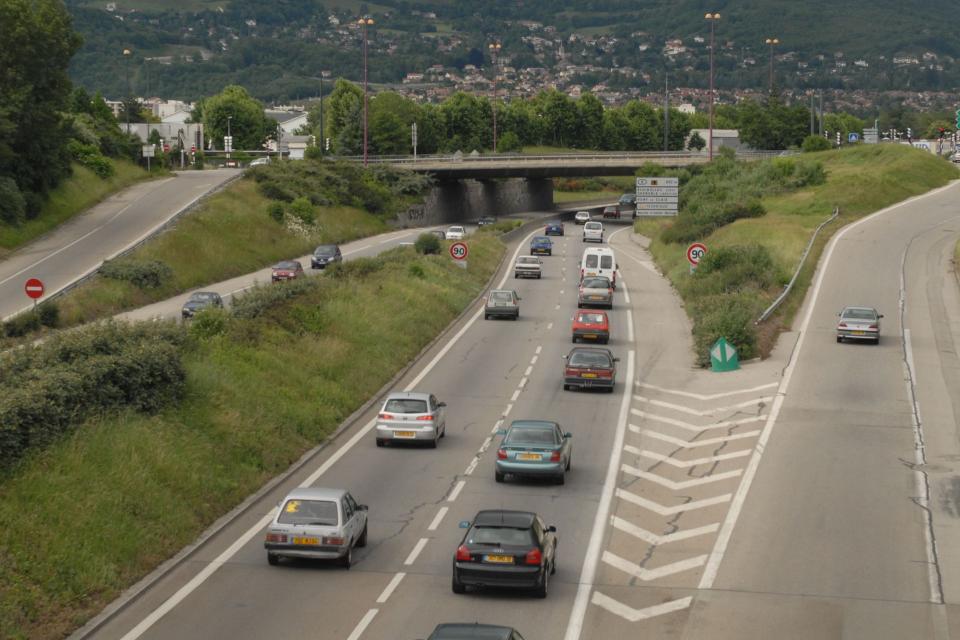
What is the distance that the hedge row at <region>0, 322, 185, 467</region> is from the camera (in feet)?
80.4

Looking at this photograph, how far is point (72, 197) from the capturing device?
275 feet

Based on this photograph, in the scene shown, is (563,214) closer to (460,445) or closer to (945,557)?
(460,445)

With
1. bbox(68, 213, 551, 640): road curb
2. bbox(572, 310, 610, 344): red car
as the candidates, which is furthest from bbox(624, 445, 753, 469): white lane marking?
bbox(572, 310, 610, 344): red car

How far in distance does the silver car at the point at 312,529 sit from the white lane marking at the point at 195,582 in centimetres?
130

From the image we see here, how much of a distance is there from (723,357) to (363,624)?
93.9ft

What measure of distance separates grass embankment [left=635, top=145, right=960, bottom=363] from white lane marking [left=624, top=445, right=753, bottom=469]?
14.3 metres

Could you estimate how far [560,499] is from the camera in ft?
97.3

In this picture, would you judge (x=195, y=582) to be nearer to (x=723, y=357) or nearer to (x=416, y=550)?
(x=416, y=550)

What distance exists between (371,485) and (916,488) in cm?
1332

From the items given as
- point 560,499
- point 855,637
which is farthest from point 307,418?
point 855,637

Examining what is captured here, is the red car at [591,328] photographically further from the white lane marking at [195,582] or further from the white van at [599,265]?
the white lane marking at [195,582]

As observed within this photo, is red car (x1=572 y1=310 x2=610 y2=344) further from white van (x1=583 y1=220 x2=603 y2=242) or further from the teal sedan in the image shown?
white van (x1=583 y1=220 x2=603 y2=242)

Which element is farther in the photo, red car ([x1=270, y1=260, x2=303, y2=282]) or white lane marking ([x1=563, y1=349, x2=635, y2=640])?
red car ([x1=270, y1=260, x2=303, y2=282])

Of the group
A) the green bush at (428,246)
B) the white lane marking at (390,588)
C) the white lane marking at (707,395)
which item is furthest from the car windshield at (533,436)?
the green bush at (428,246)
